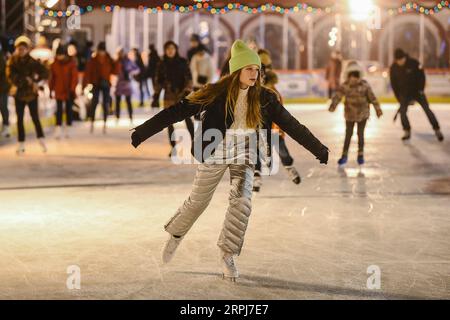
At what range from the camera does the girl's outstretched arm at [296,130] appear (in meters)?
6.11

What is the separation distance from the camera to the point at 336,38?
1164 inches

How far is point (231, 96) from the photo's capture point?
6.07 m

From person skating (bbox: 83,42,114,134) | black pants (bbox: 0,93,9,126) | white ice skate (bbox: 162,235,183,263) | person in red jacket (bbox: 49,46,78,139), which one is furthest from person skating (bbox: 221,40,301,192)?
black pants (bbox: 0,93,9,126)

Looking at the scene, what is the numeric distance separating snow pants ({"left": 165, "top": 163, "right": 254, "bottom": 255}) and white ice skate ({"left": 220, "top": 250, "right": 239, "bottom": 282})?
3 centimetres

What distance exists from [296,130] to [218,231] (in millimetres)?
1858

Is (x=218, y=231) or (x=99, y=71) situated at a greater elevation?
(x=99, y=71)

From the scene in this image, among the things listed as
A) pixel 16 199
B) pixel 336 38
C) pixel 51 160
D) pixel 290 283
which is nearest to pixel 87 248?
pixel 290 283

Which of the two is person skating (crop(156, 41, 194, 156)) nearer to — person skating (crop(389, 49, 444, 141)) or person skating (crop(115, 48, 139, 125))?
person skating (crop(389, 49, 444, 141))

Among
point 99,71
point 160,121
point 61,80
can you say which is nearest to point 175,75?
point 61,80

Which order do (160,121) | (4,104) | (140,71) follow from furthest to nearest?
(140,71) < (4,104) < (160,121)

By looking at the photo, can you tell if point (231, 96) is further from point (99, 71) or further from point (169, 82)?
point (99, 71)

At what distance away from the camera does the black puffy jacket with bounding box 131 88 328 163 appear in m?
5.97

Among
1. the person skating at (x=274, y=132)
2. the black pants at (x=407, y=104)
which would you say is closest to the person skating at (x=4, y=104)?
the black pants at (x=407, y=104)

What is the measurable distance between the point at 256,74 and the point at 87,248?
182cm
